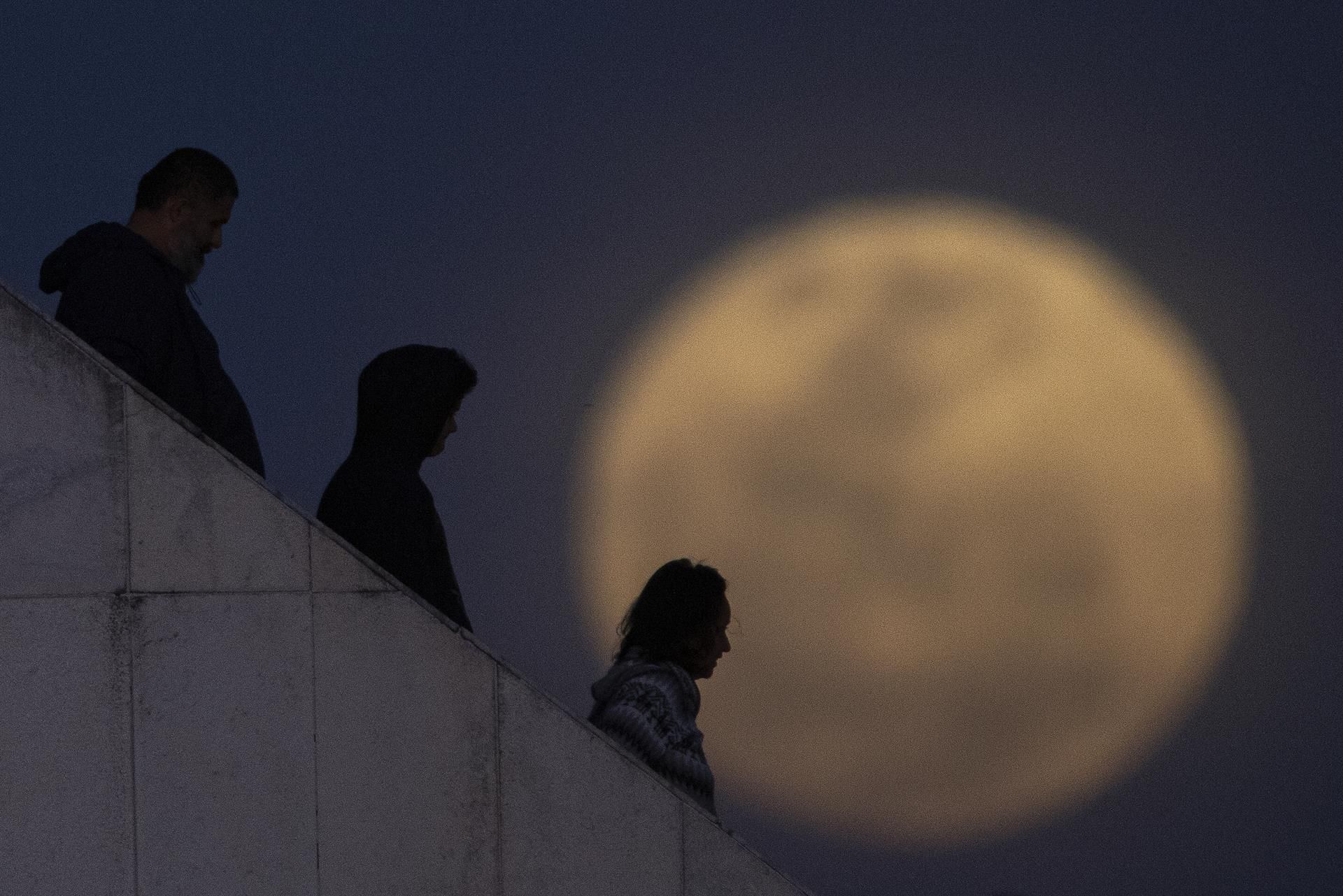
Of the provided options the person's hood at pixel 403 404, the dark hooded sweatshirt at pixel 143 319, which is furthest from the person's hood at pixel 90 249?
the person's hood at pixel 403 404

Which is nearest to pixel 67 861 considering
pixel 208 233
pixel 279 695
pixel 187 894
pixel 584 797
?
pixel 187 894

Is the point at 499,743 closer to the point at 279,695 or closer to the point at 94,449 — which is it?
the point at 279,695

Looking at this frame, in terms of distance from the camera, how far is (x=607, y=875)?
4676 millimetres

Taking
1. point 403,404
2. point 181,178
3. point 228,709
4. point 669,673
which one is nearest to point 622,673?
point 669,673

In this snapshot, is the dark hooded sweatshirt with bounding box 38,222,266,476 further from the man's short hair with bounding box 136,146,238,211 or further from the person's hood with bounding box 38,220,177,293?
the man's short hair with bounding box 136,146,238,211

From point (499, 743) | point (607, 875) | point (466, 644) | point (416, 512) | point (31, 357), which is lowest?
point (607, 875)

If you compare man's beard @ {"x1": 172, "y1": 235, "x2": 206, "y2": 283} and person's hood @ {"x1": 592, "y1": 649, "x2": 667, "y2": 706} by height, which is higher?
man's beard @ {"x1": 172, "y1": 235, "x2": 206, "y2": 283}

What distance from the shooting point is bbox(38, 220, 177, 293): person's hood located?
4.35 metres

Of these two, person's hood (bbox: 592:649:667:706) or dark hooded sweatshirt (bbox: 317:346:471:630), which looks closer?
dark hooded sweatshirt (bbox: 317:346:471:630)

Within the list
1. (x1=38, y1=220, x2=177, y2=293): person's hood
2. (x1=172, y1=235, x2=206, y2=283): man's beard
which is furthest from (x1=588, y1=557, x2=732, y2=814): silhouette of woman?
(x1=38, y1=220, x2=177, y2=293): person's hood

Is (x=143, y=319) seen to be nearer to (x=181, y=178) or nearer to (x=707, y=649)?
(x=181, y=178)

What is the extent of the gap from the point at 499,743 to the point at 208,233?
163 centimetres

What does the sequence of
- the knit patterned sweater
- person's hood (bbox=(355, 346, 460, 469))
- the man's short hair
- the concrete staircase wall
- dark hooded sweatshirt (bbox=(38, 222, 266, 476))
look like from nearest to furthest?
the concrete staircase wall < dark hooded sweatshirt (bbox=(38, 222, 266, 476)) < the man's short hair < person's hood (bbox=(355, 346, 460, 469)) < the knit patterned sweater

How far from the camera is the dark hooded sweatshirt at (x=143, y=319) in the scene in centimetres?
432
